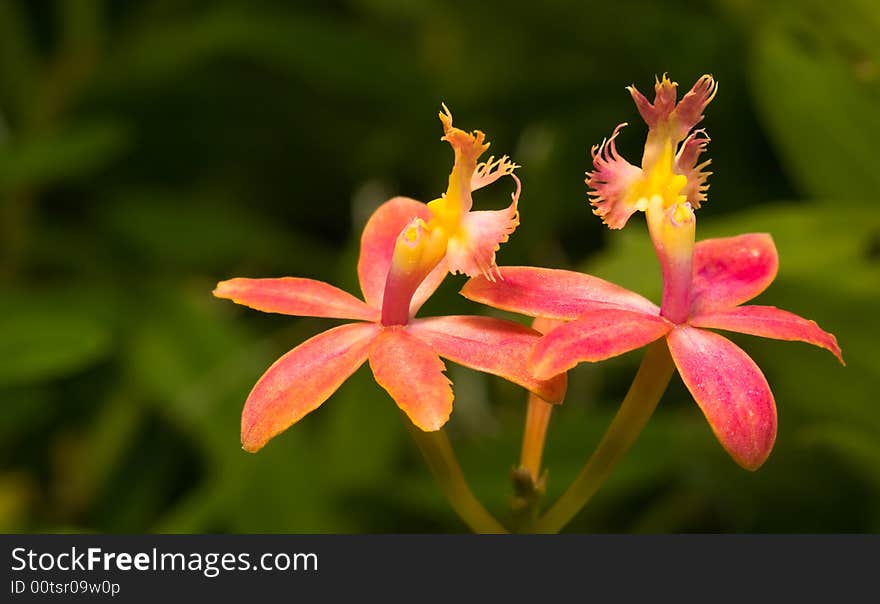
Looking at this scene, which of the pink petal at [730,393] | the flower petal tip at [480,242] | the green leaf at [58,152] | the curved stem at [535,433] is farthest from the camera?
the green leaf at [58,152]

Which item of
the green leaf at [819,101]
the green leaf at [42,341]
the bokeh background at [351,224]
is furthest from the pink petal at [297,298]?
the green leaf at [819,101]

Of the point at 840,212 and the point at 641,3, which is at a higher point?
the point at 641,3

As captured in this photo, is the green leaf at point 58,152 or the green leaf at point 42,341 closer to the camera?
the green leaf at point 42,341

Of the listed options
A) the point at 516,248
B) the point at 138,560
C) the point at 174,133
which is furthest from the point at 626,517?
the point at 174,133

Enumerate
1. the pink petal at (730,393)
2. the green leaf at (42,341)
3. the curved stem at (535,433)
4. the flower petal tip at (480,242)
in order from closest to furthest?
1. the pink petal at (730,393)
2. the flower petal tip at (480,242)
3. the curved stem at (535,433)
4. the green leaf at (42,341)

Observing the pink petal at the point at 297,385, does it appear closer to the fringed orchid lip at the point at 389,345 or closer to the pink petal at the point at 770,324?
the fringed orchid lip at the point at 389,345

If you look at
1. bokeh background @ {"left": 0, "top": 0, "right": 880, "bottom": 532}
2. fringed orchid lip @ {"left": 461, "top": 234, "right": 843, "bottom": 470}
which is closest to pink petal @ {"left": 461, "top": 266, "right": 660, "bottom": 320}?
fringed orchid lip @ {"left": 461, "top": 234, "right": 843, "bottom": 470}

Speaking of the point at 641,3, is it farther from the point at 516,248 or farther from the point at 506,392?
the point at 506,392
